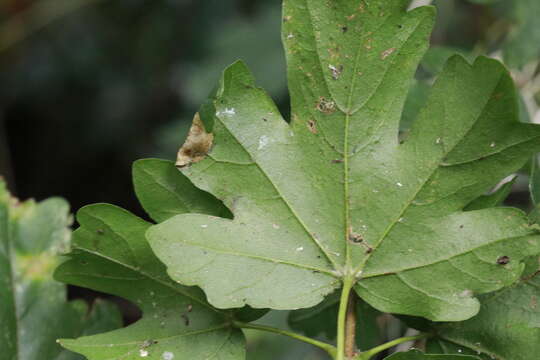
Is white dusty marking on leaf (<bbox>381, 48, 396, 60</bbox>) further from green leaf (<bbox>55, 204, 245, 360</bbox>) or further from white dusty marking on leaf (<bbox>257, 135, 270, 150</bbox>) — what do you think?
green leaf (<bbox>55, 204, 245, 360</bbox>)

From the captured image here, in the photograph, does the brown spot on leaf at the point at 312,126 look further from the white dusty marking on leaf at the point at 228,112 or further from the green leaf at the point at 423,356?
the green leaf at the point at 423,356

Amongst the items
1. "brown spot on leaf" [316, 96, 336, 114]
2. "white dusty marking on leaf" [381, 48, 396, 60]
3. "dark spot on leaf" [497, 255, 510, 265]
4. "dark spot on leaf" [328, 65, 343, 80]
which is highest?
"white dusty marking on leaf" [381, 48, 396, 60]

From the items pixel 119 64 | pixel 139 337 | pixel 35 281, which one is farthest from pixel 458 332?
pixel 119 64

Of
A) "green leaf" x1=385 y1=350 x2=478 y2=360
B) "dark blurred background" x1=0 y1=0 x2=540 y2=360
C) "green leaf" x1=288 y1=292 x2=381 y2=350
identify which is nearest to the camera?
"green leaf" x1=385 y1=350 x2=478 y2=360

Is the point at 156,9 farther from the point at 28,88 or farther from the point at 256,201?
the point at 256,201

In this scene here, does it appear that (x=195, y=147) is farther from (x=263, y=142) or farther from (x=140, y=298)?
(x=140, y=298)

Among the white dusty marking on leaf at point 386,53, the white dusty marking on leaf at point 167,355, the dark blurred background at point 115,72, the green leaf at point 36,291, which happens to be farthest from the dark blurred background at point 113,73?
the white dusty marking on leaf at point 167,355

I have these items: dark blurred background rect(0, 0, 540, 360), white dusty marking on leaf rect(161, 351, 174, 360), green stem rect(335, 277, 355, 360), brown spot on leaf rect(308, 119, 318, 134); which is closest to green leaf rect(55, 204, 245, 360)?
white dusty marking on leaf rect(161, 351, 174, 360)

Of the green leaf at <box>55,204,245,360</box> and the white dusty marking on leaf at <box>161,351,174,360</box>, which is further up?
the green leaf at <box>55,204,245,360</box>
